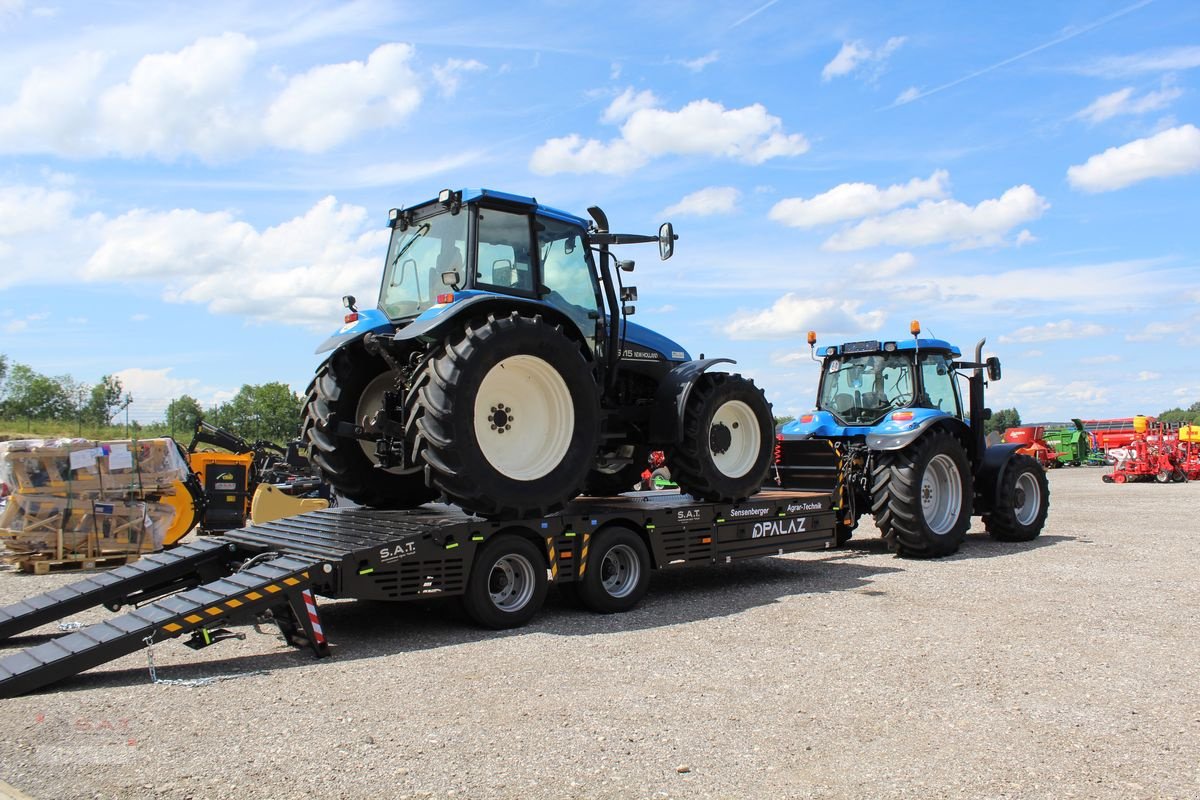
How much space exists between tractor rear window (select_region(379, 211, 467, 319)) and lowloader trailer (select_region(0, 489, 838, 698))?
1.82m

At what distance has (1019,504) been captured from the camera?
13.2 m

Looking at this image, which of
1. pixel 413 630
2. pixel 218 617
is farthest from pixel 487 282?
pixel 218 617

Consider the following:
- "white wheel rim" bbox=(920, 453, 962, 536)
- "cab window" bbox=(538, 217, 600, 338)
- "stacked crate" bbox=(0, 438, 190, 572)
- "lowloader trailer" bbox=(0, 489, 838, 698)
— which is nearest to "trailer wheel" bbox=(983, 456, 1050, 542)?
"white wheel rim" bbox=(920, 453, 962, 536)

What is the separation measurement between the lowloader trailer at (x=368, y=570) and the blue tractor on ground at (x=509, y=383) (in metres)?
0.31

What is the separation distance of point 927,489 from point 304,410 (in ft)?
25.0

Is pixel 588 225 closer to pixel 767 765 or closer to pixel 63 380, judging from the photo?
pixel 767 765

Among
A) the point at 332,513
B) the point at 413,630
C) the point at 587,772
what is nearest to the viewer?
the point at 587,772

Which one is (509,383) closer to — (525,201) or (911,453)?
(525,201)

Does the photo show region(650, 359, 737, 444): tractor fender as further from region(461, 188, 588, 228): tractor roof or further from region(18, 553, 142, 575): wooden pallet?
region(18, 553, 142, 575): wooden pallet

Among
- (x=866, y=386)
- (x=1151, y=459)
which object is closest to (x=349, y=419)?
(x=866, y=386)

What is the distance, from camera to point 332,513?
8.27 meters

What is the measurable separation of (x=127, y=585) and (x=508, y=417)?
3.06 m

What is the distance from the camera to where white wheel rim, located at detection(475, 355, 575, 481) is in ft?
24.2

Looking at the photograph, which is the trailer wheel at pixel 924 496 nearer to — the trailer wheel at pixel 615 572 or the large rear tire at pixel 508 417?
the trailer wheel at pixel 615 572
